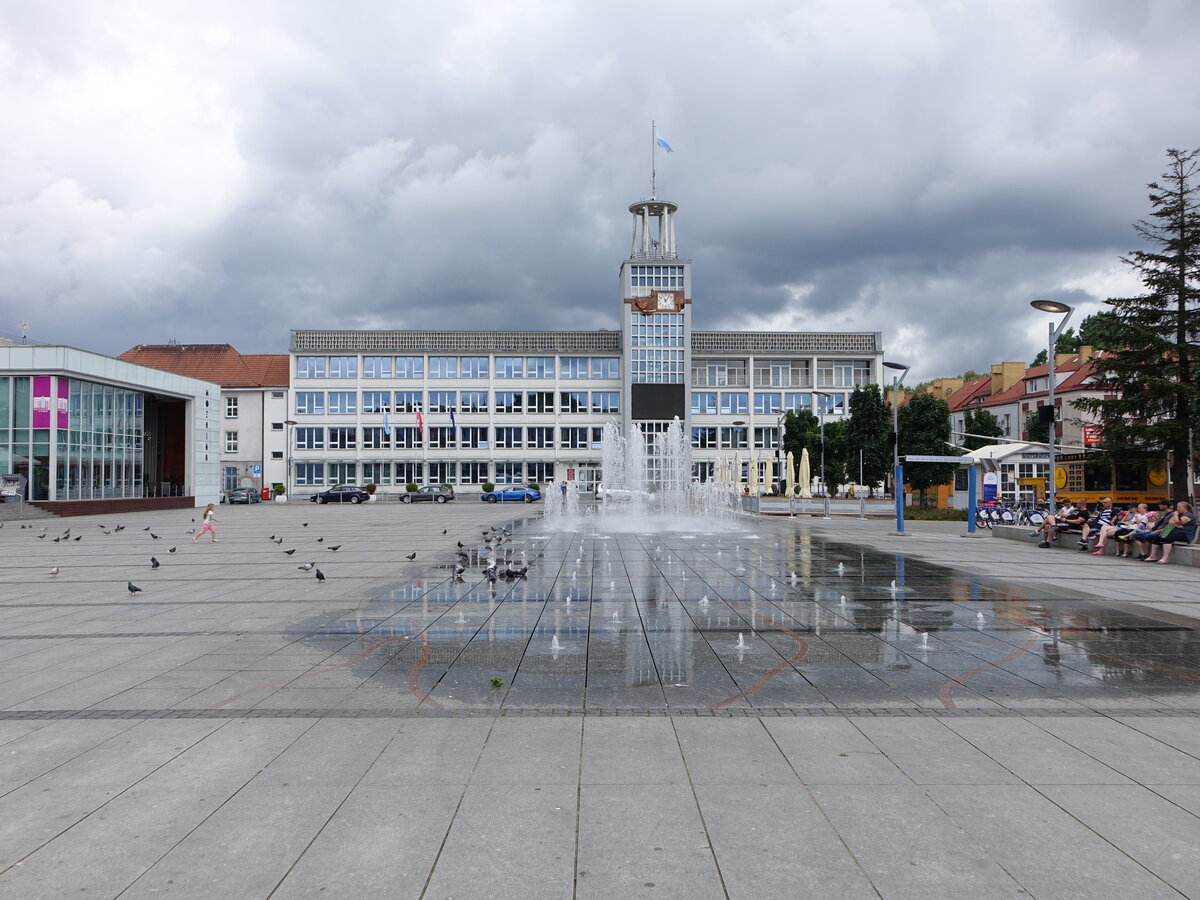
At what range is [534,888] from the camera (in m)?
3.68

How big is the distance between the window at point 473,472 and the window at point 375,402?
368 inches

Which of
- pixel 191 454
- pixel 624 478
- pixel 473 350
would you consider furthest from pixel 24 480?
pixel 473 350

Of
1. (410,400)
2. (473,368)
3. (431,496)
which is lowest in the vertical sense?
(431,496)

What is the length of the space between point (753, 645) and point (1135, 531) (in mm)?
15028

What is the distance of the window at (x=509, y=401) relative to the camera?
3238 inches

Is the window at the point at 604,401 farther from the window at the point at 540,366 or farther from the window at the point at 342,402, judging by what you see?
the window at the point at 342,402

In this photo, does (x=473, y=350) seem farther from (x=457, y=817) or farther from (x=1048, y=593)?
(x=457, y=817)

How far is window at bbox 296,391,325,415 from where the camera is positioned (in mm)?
81562

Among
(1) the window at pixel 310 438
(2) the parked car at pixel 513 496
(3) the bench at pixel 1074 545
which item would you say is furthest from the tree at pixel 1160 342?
(1) the window at pixel 310 438

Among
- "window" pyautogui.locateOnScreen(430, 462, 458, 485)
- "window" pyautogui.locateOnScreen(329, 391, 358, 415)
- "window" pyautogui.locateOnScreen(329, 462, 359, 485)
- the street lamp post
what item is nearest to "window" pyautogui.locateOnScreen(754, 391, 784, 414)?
"window" pyautogui.locateOnScreen(430, 462, 458, 485)

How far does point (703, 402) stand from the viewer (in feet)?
276

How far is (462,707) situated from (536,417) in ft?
250

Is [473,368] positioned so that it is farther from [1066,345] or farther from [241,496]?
[1066,345]

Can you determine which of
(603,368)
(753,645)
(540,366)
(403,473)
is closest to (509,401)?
(540,366)
